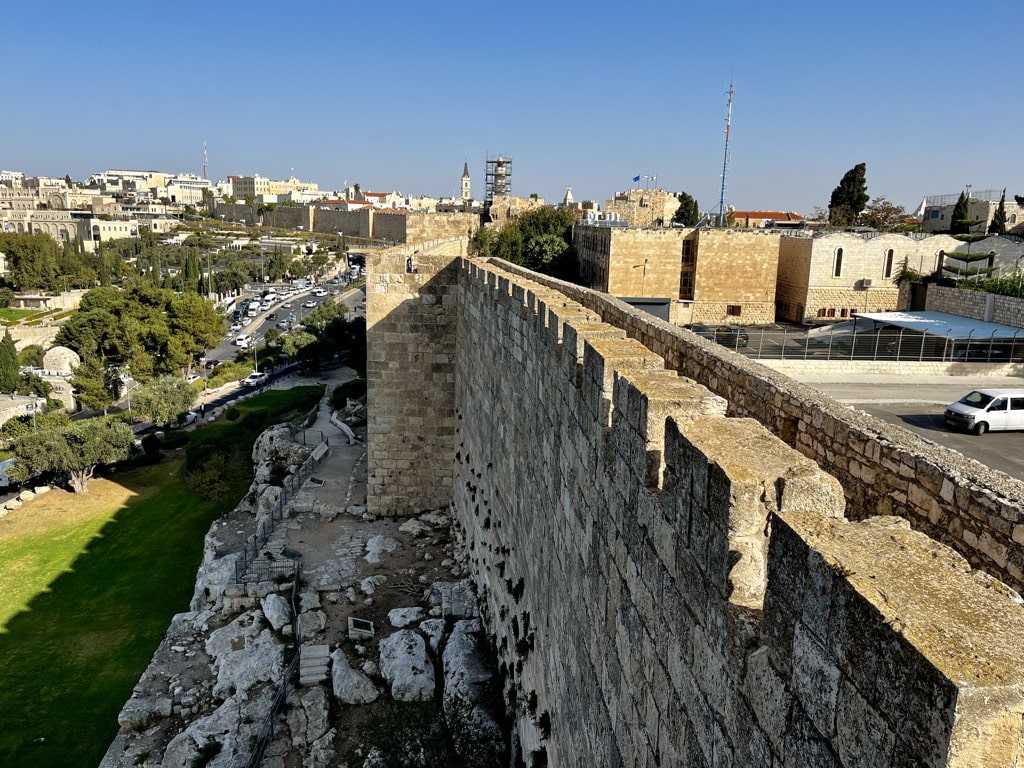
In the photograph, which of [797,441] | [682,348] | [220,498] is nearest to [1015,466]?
[682,348]

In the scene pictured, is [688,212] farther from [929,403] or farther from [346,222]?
[346,222]

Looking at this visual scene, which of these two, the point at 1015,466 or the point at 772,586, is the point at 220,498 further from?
the point at 772,586

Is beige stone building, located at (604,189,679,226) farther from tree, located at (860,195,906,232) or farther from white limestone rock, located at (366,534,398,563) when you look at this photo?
white limestone rock, located at (366,534,398,563)

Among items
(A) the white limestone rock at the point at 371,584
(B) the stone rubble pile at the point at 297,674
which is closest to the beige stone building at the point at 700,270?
(A) the white limestone rock at the point at 371,584

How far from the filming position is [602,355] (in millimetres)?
3674

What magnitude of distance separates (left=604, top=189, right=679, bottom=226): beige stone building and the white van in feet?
131

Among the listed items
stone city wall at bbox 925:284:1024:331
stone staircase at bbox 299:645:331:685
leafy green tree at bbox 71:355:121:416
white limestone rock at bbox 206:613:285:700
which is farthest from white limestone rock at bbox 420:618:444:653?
leafy green tree at bbox 71:355:121:416

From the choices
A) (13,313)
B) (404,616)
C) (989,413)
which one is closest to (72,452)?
(404,616)

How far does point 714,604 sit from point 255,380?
112 ft

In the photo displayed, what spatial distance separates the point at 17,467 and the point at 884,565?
23651 mm

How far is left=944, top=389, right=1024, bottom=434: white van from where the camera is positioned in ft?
24.7

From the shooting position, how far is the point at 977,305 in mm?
17328

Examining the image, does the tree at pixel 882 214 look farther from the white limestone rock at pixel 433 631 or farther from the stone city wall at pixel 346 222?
the stone city wall at pixel 346 222

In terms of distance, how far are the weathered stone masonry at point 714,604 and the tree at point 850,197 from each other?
38.3 m
